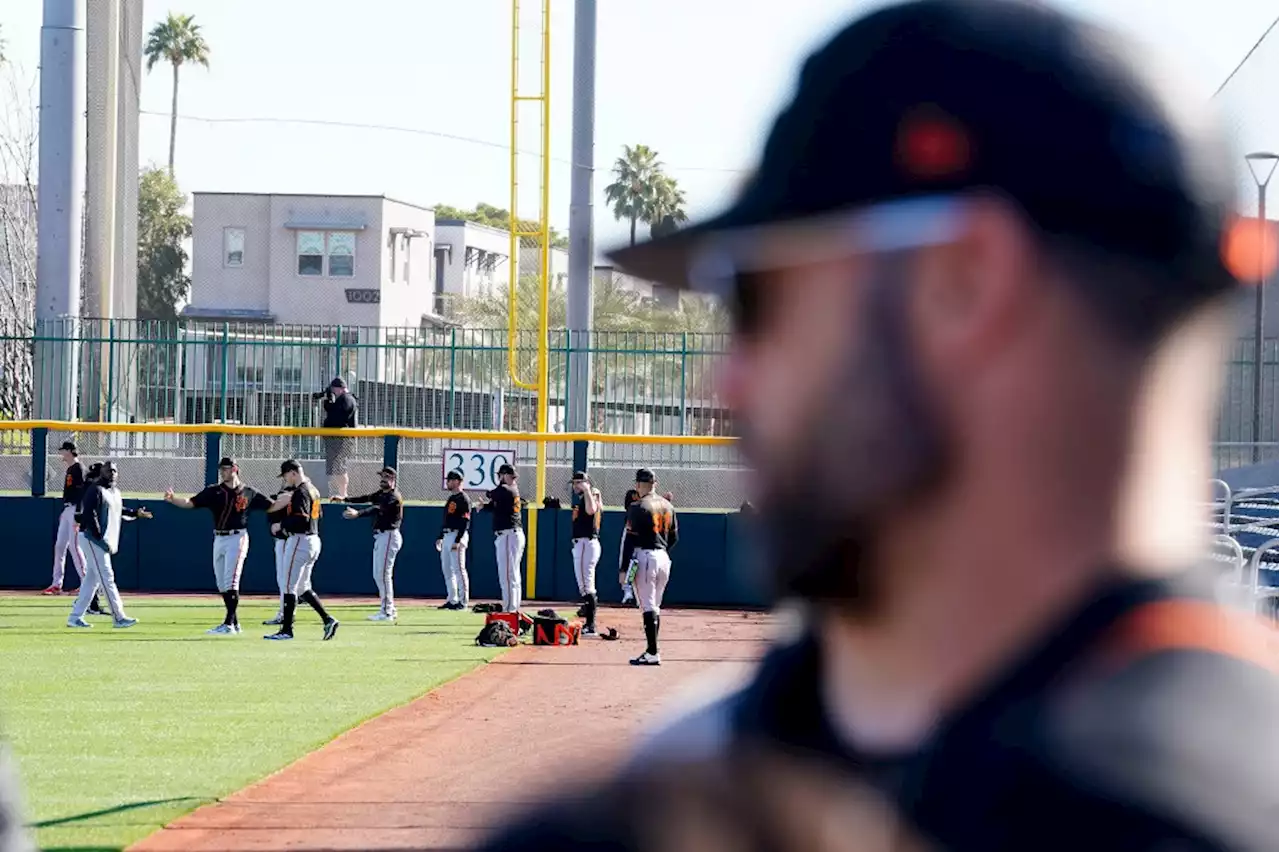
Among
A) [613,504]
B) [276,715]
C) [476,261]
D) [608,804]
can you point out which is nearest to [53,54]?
[613,504]

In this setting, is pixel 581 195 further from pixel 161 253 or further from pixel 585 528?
pixel 161 253

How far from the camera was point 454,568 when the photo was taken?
25.0 meters

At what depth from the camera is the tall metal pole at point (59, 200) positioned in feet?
91.1

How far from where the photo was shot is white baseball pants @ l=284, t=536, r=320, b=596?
1981cm

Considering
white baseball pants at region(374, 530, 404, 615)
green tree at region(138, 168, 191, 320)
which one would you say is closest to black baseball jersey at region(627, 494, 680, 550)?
Result: white baseball pants at region(374, 530, 404, 615)

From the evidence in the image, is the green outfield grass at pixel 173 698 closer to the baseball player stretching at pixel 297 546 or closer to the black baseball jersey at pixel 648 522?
the baseball player stretching at pixel 297 546

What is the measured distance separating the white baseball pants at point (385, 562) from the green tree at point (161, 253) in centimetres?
5527

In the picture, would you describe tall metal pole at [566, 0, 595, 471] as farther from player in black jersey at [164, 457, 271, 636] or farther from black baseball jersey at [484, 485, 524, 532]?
player in black jersey at [164, 457, 271, 636]

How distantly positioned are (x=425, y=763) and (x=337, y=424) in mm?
15286

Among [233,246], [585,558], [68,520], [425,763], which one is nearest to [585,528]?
[585,558]

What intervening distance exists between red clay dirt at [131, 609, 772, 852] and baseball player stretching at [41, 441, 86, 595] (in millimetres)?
7747

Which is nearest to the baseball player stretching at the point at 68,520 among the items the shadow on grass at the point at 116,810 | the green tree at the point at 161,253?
the shadow on grass at the point at 116,810

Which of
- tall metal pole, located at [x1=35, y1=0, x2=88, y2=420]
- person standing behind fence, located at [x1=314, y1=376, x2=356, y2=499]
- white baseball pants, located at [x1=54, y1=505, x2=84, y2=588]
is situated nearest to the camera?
white baseball pants, located at [x1=54, y1=505, x2=84, y2=588]

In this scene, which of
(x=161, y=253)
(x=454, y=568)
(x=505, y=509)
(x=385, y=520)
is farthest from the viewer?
(x=161, y=253)
